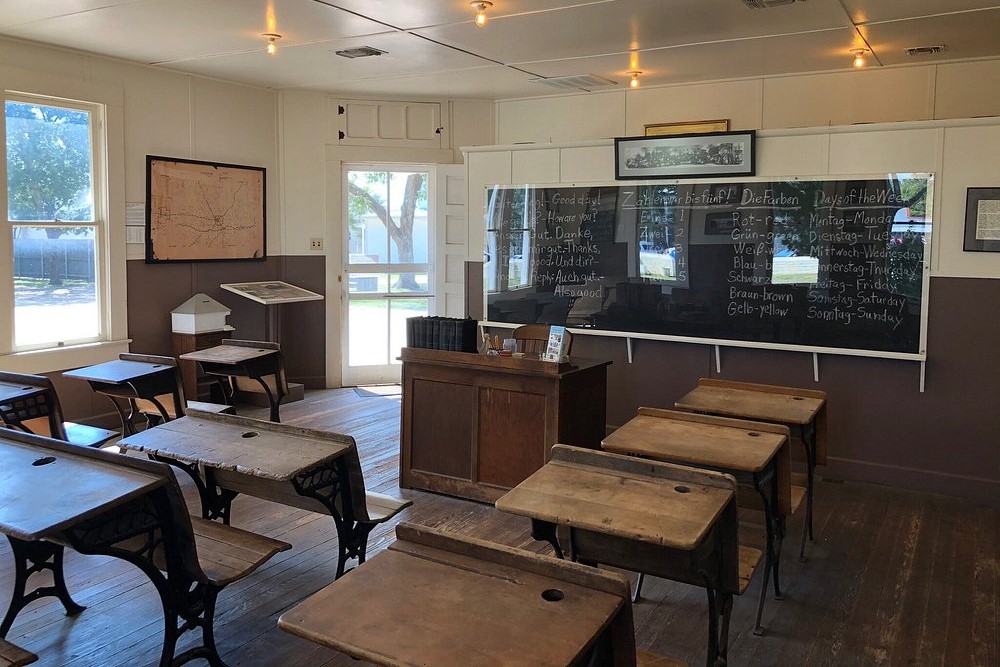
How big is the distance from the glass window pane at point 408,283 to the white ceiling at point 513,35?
6.46ft

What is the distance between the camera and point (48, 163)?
573 centimetres

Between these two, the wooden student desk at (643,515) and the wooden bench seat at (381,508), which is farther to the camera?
the wooden bench seat at (381,508)

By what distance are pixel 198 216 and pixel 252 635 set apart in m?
4.52

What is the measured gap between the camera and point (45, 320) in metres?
5.79

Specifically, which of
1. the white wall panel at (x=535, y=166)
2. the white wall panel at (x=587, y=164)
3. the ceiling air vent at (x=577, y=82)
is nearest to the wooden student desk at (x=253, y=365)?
the white wall panel at (x=535, y=166)

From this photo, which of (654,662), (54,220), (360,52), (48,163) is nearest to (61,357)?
(54,220)

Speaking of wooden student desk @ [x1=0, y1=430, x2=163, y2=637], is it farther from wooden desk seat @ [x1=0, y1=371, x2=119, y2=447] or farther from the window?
the window

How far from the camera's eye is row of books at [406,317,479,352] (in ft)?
14.9

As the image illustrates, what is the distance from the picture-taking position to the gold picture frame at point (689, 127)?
6.55 meters

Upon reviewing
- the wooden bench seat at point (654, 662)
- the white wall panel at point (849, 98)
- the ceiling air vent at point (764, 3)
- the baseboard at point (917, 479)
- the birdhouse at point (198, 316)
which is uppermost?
the ceiling air vent at point (764, 3)

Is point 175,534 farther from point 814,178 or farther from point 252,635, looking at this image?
point 814,178

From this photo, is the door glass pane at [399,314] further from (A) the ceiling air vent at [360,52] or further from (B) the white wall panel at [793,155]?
(B) the white wall panel at [793,155]

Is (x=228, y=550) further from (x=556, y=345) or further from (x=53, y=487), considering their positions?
(x=556, y=345)

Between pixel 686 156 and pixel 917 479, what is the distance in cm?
244
